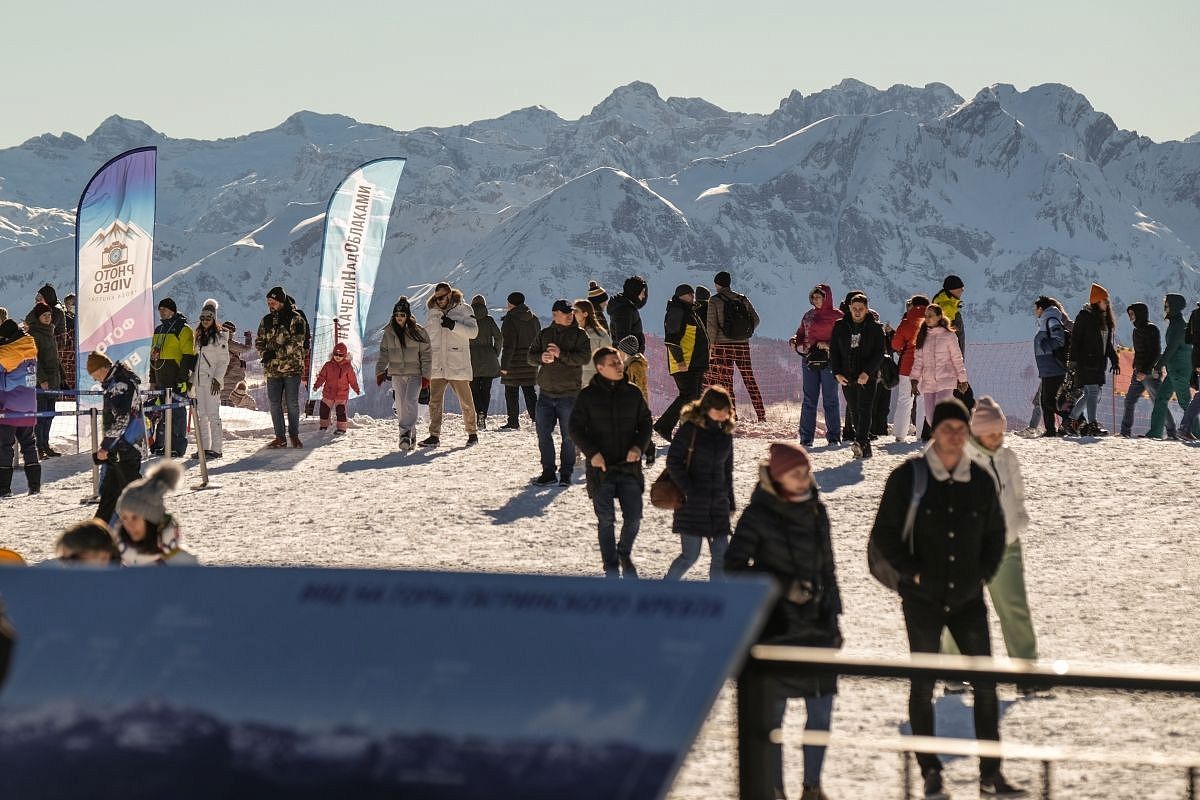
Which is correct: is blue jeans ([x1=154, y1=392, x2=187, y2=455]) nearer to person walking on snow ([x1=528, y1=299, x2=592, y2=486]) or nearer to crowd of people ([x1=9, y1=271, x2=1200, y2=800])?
crowd of people ([x1=9, y1=271, x2=1200, y2=800])

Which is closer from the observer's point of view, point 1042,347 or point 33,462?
point 33,462

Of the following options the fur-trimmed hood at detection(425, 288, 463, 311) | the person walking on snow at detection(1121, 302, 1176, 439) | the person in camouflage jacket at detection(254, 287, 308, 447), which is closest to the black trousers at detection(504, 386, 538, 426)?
the fur-trimmed hood at detection(425, 288, 463, 311)

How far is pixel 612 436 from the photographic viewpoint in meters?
8.39

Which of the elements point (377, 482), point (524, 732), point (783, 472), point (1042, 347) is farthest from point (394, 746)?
point (1042, 347)

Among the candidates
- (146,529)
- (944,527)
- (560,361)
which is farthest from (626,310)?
(146,529)

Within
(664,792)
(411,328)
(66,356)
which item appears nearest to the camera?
(664,792)

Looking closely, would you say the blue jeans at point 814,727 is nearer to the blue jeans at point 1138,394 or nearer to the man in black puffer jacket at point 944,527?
the man in black puffer jacket at point 944,527

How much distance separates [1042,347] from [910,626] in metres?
11.0

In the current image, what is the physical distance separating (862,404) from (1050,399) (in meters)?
3.72

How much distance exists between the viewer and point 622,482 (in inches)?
332

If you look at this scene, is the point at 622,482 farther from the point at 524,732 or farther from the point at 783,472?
the point at 524,732

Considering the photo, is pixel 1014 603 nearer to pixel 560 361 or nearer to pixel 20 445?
pixel 560 361

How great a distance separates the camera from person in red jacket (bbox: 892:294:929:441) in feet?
48.4

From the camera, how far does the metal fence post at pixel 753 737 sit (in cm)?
264
